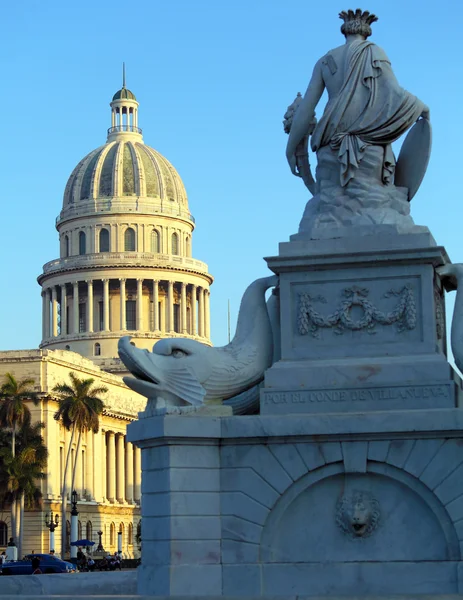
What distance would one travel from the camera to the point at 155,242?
150250 millimetres

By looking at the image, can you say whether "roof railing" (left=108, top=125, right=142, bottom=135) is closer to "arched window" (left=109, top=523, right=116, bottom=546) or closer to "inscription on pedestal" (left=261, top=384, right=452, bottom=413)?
"arched window" (left=109, top=523, right=116, bottom=546)

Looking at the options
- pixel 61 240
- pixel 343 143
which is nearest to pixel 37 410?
pixel 61 240

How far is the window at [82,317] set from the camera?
147125mm

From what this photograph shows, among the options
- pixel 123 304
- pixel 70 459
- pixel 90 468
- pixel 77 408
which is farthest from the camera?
pixel 123 304

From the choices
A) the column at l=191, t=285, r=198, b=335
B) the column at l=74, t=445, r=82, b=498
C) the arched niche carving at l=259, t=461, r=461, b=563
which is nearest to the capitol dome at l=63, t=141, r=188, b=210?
the column at l=191, t=285, r=198, b=335

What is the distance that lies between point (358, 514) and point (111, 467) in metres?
117

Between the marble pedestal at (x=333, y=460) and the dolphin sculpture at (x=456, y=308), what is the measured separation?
198 mm

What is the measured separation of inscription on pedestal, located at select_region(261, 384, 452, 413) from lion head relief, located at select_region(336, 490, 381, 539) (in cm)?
102

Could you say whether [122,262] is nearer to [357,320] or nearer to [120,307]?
[120,307]

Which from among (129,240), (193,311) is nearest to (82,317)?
(129,240)

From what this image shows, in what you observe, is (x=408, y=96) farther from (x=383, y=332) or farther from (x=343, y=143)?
(x=383, y=332)

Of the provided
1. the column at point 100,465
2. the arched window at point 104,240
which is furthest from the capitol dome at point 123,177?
the column at point 100,465

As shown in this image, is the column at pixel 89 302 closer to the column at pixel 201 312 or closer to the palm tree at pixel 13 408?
→ the column at pixel 201 312

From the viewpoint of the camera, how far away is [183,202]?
500ft
